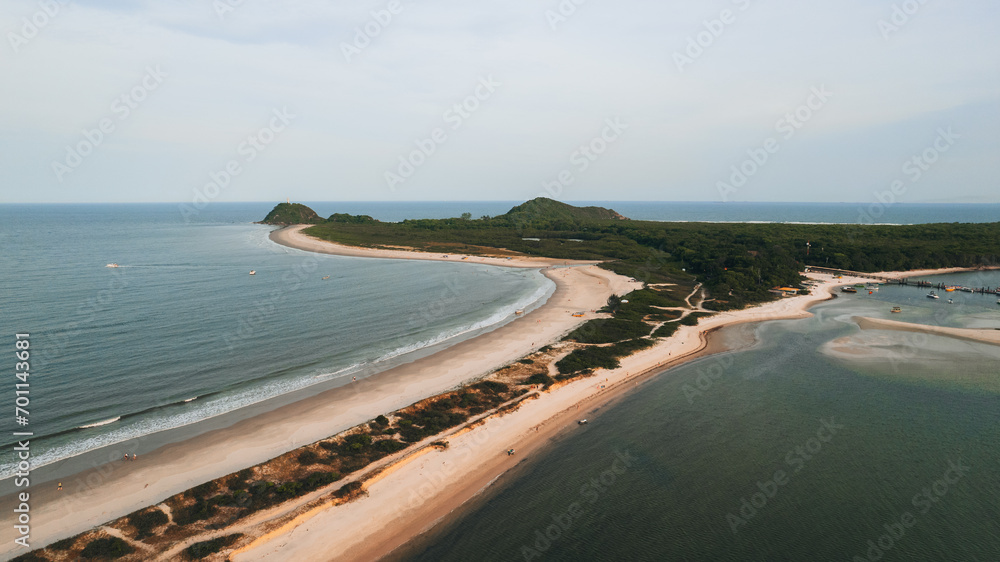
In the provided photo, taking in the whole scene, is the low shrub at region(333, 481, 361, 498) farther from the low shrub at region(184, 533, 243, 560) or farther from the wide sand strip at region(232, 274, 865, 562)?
the low shrub at region(184, 533, 243, 560)

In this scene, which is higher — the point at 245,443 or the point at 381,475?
the point at 245,443

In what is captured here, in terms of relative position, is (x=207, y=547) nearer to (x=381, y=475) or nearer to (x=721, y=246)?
(x=381, y=475)

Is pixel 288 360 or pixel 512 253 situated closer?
pixel 288 360

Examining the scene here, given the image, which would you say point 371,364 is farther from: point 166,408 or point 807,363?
point 807,363

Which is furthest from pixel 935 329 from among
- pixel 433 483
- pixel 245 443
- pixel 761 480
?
pixel 245 443

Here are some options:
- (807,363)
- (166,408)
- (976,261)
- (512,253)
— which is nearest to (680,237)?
(512,253)

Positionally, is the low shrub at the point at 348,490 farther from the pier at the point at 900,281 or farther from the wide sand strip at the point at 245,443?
the pier at the point at 900,281

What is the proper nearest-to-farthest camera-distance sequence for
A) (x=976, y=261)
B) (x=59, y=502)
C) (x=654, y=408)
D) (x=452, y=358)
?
(x=59, y=502) → (x=654, y=408) → (x=452, y=358) → (x=976, y=261)
